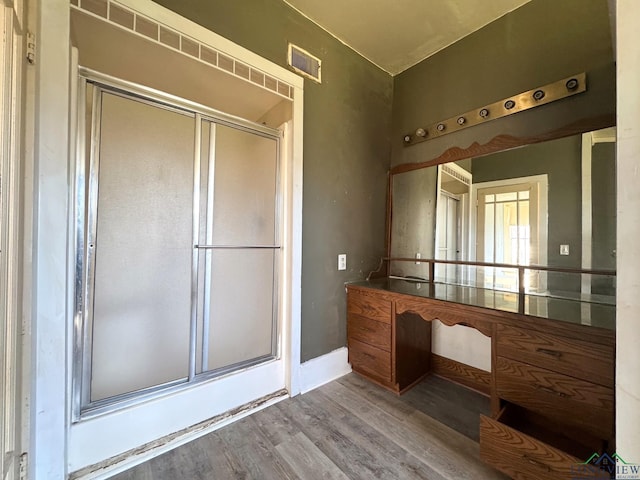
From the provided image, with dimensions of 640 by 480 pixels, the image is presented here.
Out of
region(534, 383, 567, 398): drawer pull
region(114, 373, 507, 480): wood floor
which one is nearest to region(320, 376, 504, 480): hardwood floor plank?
region(114, 373, 507, 480): wood floor

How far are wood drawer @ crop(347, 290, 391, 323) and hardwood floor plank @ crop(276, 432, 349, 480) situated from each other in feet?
2.89

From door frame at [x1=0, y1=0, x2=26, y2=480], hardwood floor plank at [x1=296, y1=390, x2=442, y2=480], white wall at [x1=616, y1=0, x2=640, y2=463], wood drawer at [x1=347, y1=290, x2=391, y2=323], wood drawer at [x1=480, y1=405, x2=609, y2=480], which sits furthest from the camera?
wood drawer at [x1=347, y1=290, x2=391, y2=323]

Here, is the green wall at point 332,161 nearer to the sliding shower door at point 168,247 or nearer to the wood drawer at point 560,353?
the sliding shower door at point 168,247

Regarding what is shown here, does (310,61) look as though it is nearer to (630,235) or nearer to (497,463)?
(630,235)

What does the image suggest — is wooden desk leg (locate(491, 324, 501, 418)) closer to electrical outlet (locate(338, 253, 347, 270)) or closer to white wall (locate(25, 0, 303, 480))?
electrical outlet (locate(338, 253, 347, 270))

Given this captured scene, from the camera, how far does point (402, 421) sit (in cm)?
157

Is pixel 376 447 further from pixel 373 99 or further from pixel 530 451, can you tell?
pixel 373 99

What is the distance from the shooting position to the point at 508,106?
1.77 metres

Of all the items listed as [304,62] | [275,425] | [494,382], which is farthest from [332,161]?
[275,425]

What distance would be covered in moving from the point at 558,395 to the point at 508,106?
5.77 ft

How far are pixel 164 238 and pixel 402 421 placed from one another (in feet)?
5.94

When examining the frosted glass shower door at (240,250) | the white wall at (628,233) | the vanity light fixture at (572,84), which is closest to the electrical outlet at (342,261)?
the frosted glass shower door at (240,250)

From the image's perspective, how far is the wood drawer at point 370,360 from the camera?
1.87m

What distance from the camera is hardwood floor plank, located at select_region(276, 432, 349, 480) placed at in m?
1.21
